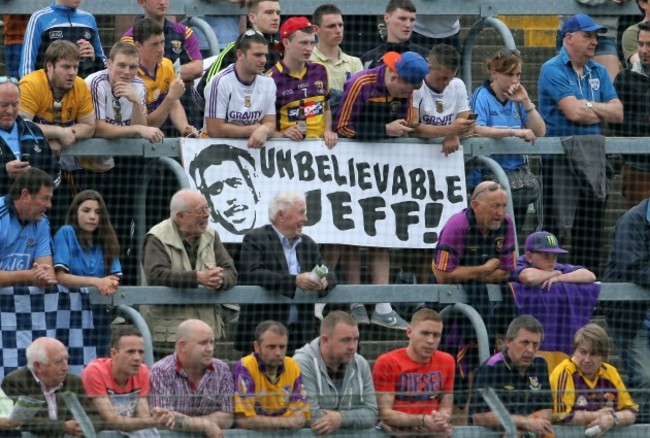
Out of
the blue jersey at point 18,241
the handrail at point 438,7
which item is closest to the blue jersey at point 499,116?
the handrail at point 438,7

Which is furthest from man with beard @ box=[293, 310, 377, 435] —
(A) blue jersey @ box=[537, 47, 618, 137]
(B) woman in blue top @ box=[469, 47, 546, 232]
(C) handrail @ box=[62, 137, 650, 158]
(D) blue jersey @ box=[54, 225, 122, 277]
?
(A) blue jersey @ box=[537, 47, 618, 137]

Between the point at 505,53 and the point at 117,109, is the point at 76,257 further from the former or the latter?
the point at 505,53

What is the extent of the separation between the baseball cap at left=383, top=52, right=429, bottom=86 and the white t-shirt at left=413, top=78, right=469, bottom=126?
15.4 inches

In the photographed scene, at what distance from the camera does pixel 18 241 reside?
1095cm

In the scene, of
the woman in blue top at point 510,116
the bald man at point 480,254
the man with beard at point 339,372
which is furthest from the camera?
the woman in blue top at point 510,116

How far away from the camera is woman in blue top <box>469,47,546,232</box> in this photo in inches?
500

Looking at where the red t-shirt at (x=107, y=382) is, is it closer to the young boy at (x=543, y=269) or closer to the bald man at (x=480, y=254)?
the bald man at (x=480, y=254)

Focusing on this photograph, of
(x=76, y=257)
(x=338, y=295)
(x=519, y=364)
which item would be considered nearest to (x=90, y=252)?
(x=76, y=257)

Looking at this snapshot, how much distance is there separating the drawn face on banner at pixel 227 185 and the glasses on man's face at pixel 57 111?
0.92m

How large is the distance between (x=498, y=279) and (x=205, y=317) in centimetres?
187

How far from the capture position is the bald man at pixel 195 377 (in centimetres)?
1019

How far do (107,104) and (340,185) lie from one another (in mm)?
1638

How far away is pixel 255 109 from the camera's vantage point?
12.2 m

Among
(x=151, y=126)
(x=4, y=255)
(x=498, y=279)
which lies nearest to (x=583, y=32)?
(x=498, y=279)
